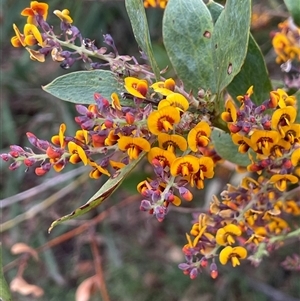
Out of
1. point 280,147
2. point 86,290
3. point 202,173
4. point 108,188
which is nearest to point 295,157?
point 280,147

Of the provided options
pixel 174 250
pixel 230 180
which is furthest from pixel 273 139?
pixel 174 250

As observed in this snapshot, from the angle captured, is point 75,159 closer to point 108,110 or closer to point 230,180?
point 108,110

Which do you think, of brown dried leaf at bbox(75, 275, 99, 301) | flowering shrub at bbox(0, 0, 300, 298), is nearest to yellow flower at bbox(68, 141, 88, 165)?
flowering shrub at bbox(0, 0, 300, 298)

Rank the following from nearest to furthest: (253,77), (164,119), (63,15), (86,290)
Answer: (164,119), (63,15), (253,77), (86,290)

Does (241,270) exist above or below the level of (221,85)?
below

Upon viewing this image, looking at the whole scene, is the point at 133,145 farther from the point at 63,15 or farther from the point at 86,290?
the point at 86,290

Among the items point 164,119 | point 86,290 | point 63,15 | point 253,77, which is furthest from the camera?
point 86,290

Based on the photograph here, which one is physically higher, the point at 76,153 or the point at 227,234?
the point at 76,153
